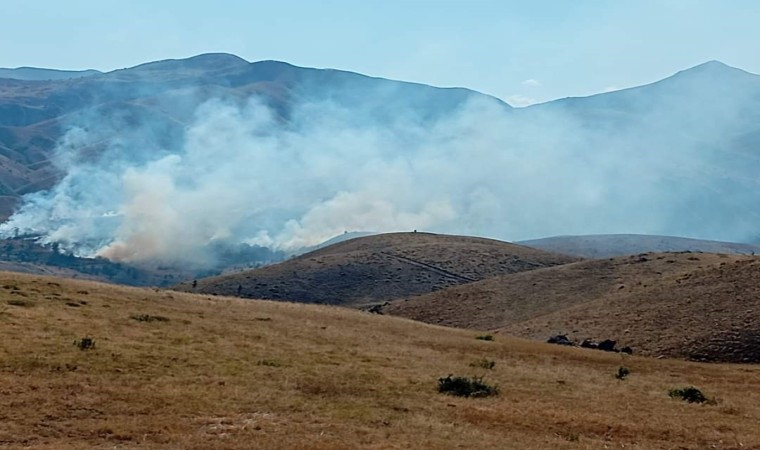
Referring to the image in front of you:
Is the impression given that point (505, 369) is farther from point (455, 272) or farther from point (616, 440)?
point (455, 272)

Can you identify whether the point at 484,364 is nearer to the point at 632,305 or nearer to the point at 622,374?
the point at 622,374

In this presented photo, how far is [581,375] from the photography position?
111 feet

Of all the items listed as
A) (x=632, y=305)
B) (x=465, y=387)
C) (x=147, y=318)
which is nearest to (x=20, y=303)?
(x=147, y=318)

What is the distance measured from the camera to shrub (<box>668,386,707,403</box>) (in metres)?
28.3

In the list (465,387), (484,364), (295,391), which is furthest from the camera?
(484,364)

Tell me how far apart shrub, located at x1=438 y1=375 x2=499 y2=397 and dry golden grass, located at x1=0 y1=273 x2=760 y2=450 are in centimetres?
56

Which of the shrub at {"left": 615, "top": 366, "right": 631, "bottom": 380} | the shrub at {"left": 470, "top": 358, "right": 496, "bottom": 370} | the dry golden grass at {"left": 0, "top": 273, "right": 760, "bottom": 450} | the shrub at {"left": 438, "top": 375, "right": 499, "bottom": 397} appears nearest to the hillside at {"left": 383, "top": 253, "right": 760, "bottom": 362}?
the dry golden grass at {"left": 0, "top": 273, "right": 760, "bottom": 450}

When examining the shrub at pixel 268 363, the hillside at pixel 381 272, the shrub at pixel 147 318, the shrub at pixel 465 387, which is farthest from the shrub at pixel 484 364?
the hillside at pixel 381 272

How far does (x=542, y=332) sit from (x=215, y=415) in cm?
4434

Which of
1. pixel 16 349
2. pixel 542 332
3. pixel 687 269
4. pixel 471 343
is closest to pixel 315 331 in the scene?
pixel 471 343

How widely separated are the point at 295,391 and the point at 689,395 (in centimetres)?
1510

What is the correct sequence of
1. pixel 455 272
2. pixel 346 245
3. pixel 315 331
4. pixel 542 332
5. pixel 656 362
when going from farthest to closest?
pixel 346 245
pixel 455 272
pixel 542 332
pixel 656 362
pixel 315 331

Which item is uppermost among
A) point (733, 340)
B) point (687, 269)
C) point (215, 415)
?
point (687, 269)

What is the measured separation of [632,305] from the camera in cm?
6275
